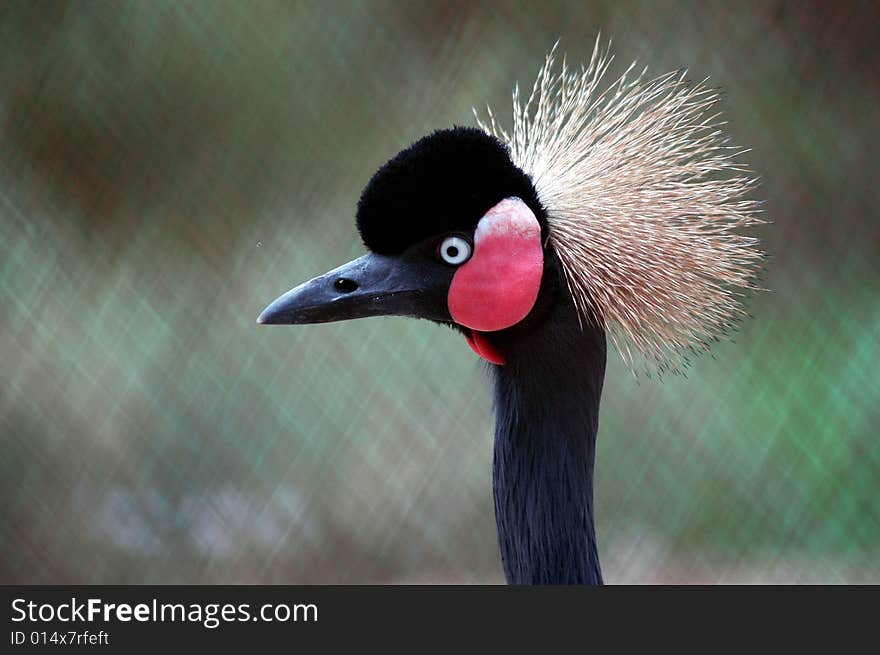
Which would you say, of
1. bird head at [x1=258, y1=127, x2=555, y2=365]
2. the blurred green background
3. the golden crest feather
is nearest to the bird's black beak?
bird head at [x1=258, y1=127, x2=555, y2=365]

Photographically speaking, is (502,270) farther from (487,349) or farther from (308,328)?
(308,328)

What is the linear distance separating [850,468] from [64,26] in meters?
1.51

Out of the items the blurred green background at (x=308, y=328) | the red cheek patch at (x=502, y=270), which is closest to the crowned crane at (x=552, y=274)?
the red cheek patch at (x=502, y=270)

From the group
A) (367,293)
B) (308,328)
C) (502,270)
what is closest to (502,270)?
(502,270)

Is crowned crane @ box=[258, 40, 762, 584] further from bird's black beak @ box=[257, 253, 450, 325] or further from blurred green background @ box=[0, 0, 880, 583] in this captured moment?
blurred green background @ box=[0, 0, 880, 583]

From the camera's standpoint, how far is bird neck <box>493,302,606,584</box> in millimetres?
864

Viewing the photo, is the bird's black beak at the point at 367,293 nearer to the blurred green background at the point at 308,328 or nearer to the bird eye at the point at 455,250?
the bird eye at the point at 455,250

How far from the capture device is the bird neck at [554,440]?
864mm

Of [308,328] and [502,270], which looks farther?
[308,328]

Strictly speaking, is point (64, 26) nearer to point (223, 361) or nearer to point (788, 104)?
point (223, 361)

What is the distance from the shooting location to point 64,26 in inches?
65.0

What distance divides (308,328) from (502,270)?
0.93 meters

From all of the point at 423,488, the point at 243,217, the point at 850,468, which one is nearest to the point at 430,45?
the point at 243,217

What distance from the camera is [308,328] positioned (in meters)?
1.71
